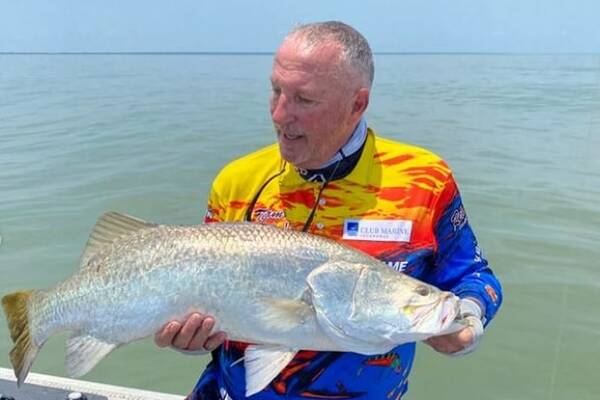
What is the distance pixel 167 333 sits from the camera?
2.31 meters

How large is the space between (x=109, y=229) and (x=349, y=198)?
914mm

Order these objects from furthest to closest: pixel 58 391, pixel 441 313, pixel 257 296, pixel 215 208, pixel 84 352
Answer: pixel 58 391
pixel 215 208
pixel 84 352
pixel 257 296
pixel 441 313

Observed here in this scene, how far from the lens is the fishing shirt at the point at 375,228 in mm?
2562

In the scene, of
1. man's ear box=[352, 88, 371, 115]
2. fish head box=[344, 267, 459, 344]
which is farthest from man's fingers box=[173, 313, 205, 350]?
man's ear box=[352, 88, 371, 115]

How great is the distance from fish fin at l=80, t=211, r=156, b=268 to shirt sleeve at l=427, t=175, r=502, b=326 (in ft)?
3.60

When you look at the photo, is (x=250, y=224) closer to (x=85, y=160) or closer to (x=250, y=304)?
(x=250, y=304)

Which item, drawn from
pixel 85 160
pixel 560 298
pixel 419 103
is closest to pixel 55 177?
pixel 85 160

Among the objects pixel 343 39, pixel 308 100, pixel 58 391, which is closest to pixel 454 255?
pixel 308 100

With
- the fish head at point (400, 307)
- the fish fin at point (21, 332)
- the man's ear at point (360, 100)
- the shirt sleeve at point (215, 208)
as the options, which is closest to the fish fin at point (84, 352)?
the fish fin at point (21, 332)

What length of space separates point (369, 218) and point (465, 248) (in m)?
0.40

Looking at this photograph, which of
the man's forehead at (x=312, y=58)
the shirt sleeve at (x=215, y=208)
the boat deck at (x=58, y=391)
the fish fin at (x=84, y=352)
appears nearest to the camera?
the fish fin at (x=84, y=352)

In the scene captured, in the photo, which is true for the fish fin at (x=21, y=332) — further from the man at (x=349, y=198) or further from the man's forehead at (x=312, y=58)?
the man's forehead at (x=312, y=58)

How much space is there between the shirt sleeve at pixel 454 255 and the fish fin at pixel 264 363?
0.71m

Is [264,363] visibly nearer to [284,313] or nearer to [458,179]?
[284,313]
